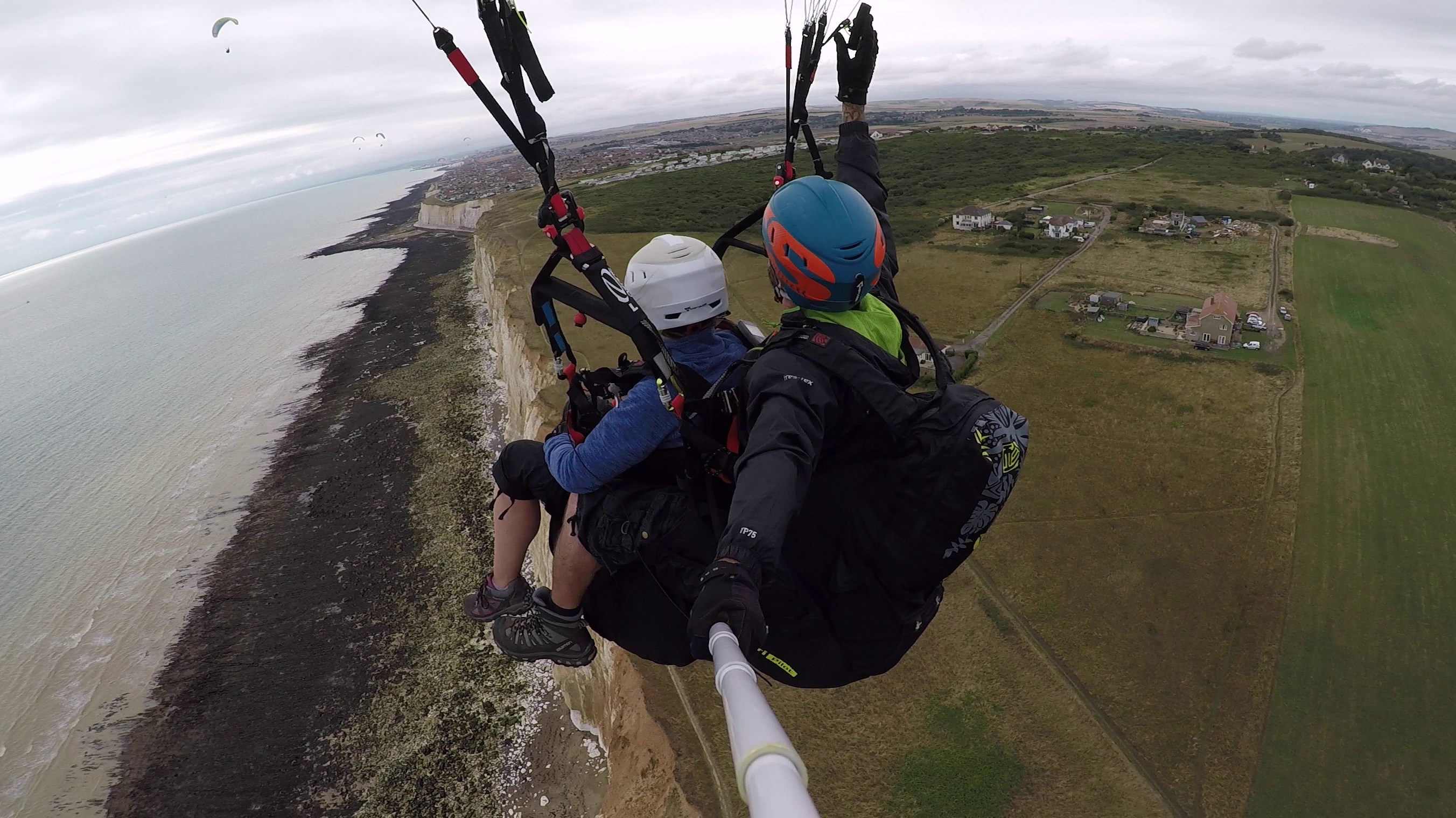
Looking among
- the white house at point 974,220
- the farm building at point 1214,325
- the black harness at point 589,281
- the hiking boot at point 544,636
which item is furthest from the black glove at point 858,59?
the white house at point 974,220

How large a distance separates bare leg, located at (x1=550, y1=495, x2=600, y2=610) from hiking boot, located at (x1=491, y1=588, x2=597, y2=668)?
131mm

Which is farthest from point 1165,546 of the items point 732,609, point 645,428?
point 732,609

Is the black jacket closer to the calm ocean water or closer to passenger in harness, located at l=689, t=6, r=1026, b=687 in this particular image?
passenger in harness, located at l=689, t=6, r=1026, b=687

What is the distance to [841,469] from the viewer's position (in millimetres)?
3012

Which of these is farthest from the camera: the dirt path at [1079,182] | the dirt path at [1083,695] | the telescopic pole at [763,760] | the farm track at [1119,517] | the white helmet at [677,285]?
the dirt path at [1079,182]

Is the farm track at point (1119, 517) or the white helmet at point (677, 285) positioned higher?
the white helmet at point (677, 285)

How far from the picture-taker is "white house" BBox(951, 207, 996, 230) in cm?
5406

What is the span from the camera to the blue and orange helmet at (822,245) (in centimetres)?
302

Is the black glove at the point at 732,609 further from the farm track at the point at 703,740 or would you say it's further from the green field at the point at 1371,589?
the green field at the point at 1371,589

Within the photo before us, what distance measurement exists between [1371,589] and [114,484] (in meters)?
52.0

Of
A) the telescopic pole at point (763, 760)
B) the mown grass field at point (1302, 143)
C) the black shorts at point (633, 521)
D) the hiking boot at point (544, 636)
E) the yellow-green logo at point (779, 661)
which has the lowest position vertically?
the hiking boot at point (544, 636)

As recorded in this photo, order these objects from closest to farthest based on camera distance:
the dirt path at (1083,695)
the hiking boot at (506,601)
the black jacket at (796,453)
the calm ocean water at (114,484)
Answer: the black jacket at (796,453) < the hiking boot at (506,601) < the dirt path at (1083,695) < the calm ocean water at (114,484)

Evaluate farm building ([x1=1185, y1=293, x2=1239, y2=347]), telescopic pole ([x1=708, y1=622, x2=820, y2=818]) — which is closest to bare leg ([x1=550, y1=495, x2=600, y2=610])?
telescopic pole ([x1=708, y1=622, x2=820, y2=818])

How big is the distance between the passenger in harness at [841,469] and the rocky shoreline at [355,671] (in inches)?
527
